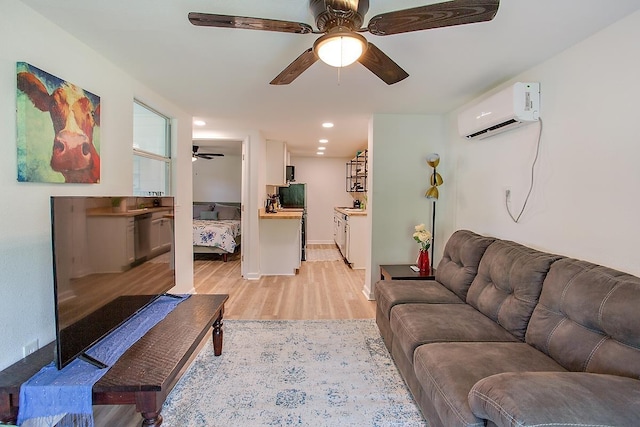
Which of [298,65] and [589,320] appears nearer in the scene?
[589,320]

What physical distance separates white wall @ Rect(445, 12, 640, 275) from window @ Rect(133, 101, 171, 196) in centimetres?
318

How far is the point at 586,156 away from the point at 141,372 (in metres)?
2.65

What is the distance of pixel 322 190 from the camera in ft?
26.1

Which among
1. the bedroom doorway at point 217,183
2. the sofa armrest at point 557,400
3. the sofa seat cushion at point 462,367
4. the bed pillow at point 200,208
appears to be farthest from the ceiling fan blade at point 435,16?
the bed pillow at point 200,208

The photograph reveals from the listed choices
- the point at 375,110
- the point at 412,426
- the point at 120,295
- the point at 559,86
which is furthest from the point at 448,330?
the point at 375,110

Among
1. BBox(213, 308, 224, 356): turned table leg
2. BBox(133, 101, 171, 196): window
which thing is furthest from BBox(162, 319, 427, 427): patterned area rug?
BBox(133, 101, 171, 196): window

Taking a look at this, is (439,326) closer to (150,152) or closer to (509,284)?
(509,284)

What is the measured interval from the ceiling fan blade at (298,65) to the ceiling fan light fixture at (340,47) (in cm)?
11

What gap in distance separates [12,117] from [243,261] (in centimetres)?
345

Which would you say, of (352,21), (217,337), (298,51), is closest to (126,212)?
(217,337)

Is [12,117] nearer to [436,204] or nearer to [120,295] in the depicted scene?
[120,295]

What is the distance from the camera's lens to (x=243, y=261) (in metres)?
4.74

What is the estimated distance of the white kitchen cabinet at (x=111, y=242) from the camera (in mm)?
1537

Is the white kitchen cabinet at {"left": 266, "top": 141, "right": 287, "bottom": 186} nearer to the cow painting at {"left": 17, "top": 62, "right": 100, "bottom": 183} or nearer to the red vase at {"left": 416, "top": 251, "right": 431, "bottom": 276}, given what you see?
the red vase at {"left": 416, "top": 251, "right": 431, "bottom": 276}
